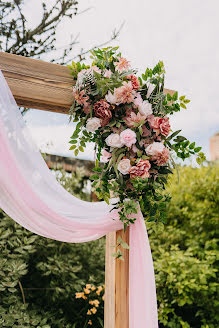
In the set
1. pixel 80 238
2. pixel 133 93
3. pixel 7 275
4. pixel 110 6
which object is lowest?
pixel 7 275

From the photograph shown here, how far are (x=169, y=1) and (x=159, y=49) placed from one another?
1.66 feet

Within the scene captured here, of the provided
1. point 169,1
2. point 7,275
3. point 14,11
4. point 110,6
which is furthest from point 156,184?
point 169,1

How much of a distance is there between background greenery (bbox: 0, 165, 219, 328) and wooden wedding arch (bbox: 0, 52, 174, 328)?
0.65 meters

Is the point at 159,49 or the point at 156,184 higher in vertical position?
the point at 159,49

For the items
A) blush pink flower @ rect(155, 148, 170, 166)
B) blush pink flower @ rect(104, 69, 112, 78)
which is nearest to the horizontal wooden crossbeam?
blush pink flower @ rect(104, 69, 112, 78)

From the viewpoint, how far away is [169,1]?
327cm

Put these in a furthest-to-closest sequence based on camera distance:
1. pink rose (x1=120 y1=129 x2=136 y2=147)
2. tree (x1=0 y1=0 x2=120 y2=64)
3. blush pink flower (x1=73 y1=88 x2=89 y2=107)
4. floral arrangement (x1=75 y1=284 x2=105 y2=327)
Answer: floral arrangement (x1=75 y1=284 x2=105 y2=327) < tree (x1=0 y1=0 x2=120 y2=64) < blush pink flower (x1=73 y1=88 x2=89 y2=107) < pink rose (x1=120 y1=129 x2=136 y2=147)

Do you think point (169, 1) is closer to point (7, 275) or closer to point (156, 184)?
point (156, 184)

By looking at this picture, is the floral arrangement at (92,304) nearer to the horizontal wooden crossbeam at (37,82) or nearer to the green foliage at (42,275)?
the green foliage at (42,275)

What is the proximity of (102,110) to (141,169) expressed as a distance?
362 mm

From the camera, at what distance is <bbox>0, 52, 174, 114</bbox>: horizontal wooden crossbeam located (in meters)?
1.73

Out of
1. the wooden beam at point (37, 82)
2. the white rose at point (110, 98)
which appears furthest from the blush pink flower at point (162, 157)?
the wooden beam at point (37, 82)

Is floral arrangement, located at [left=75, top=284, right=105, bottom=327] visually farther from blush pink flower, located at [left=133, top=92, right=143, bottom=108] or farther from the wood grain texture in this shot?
blush pink flower, located at [left=133, top=92, right=143, bottom=108]

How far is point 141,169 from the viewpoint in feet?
5.36
